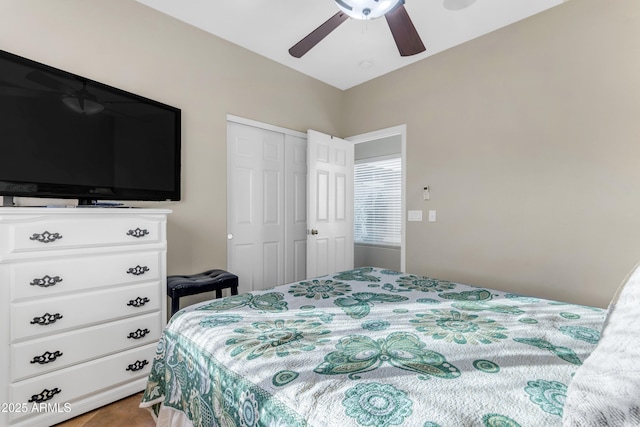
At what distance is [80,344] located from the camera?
72.4 inches

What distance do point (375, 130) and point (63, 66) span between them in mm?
2903

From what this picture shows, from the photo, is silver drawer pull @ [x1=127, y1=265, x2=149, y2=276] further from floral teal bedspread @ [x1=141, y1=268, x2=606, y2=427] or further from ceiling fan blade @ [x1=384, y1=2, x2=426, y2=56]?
ceiling fan blade @ [x1=384, y1=2, x2=426, y2=56]

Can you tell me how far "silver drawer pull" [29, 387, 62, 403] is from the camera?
5.53ft

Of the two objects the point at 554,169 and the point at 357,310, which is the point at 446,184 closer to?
the point at 554,169

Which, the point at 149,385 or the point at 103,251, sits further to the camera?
the point at 103,251

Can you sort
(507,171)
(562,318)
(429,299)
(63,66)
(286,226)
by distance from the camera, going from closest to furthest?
(562,318) < (429,299) < (63,66) < (507,171) < (286,226)

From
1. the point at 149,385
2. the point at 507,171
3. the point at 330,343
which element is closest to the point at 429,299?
the point at 330,343

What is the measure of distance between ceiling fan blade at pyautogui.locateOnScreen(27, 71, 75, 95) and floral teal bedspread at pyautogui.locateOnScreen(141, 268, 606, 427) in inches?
62.7

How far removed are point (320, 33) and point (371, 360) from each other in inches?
81.6

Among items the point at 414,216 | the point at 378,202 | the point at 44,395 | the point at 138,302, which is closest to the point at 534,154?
the point at 414,216

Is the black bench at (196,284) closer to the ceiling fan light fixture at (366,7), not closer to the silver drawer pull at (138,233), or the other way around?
the silver drawer pull at (138,233)

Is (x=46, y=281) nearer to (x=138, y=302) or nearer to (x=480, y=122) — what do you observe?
(x=138, y=302)

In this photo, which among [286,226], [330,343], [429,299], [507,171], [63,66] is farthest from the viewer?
[286,226]

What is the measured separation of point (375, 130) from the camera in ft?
12.4
